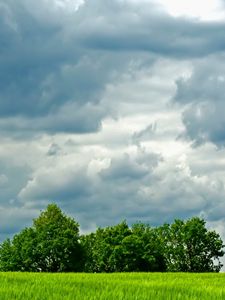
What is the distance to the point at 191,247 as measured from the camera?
103688 mm

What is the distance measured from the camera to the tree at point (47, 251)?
9006 centimetres

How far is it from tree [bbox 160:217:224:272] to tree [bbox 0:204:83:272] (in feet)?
59.7

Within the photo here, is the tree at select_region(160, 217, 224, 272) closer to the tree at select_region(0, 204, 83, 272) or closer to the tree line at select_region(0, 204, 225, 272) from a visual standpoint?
the tree line at select_region(0, 204, 225, 272)

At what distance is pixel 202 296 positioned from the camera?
62.2 ft

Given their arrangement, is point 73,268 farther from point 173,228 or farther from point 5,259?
point 173,228

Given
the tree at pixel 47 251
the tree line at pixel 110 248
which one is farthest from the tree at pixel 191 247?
the tree at pixel 47 251

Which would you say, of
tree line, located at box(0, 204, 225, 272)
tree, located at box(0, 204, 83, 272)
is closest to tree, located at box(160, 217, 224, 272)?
tree line, located at box(0, 204, 225, 272)

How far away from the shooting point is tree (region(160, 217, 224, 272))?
102m

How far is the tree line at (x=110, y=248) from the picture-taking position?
90.6m

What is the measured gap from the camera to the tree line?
90.6 meters

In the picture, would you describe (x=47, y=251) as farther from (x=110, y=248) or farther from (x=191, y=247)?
(x=191, y=247)

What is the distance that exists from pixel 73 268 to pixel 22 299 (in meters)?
75.3

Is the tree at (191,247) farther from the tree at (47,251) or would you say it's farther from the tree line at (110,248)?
the tree at (47,251)

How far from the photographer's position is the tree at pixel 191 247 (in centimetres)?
10175
